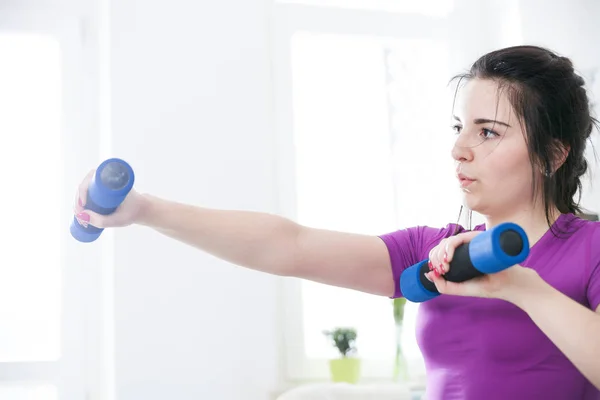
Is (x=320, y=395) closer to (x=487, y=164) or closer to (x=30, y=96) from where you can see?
(x=487, y=164)

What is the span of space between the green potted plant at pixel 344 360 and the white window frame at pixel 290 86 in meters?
0.13

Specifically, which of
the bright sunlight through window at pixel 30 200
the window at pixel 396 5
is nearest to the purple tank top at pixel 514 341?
the bright sunlight through window at pixel 30 200

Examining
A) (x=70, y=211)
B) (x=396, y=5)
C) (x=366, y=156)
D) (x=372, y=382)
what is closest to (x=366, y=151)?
(x=366, y=156)

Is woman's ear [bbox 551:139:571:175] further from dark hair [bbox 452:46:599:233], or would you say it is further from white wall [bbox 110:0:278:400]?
white wall [bbox 110:0:278:400]

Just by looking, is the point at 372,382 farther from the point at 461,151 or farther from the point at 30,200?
the point at 461,151

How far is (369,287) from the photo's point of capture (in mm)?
1242

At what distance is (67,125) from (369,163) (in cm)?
107

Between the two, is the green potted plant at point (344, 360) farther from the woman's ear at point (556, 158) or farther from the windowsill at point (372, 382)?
the woman's ear at point (556, 158)

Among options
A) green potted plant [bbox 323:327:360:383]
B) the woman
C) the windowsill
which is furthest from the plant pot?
the woman

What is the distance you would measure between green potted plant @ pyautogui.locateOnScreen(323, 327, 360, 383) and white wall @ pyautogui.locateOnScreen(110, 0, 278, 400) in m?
0.21

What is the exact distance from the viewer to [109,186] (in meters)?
1.00

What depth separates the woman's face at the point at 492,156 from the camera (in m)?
1.15

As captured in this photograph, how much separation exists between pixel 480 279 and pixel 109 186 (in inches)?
19.4

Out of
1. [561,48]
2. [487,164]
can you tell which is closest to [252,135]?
[561,48]
